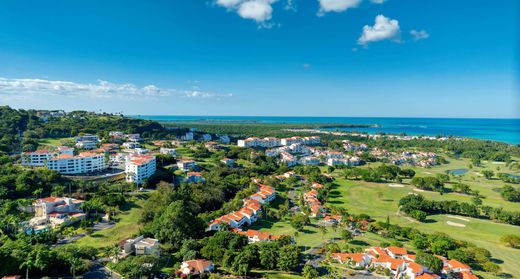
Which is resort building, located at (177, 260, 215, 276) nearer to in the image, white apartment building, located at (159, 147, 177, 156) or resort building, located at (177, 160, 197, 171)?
resort building, located at (177, 160, 197, 171)

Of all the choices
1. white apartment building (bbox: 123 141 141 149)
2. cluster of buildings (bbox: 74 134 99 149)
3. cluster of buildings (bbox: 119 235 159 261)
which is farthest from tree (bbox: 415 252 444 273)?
cluster of buildings (bbox: 74 134 99 149)

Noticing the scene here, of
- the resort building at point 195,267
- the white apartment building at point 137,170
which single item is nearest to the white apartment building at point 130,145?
the white apartment building at point 137,170

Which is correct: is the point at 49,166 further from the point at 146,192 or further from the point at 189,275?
the point at 189,275

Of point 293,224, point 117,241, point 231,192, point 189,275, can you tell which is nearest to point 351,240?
point 293,224

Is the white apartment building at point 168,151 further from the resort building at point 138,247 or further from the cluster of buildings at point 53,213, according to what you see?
the resort building at point 138,247

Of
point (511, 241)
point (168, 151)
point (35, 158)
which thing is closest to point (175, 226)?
point (511, 241)

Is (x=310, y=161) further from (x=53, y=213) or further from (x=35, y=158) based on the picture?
(x=35, y=158)
